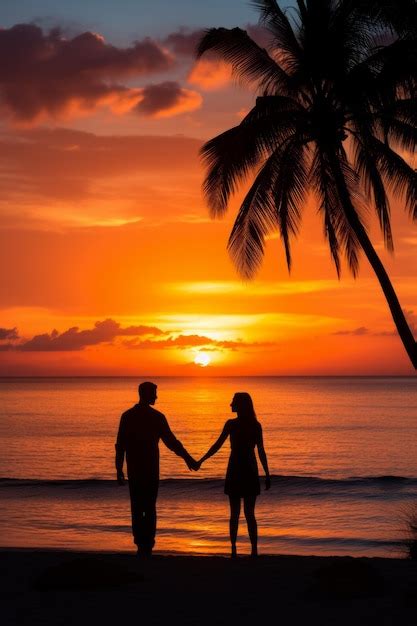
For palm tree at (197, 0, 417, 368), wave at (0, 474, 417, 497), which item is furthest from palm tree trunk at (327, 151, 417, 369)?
wave at (0, 474, 417, 497)

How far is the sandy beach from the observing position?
7469 millimetres

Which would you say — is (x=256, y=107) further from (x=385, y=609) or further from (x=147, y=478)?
(x=385, y=609)

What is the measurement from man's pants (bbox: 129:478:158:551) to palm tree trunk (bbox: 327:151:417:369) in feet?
20.4

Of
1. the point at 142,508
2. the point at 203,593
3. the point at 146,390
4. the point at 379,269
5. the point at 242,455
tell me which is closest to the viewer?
the point at 203,593

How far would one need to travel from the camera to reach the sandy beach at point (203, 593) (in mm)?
7469

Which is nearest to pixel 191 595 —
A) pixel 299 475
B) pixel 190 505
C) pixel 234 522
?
pixel 234 522

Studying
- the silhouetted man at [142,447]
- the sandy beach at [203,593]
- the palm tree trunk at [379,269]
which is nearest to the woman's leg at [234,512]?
the sandy beach at [203,593]

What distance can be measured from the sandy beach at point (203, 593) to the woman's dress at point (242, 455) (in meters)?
1.06

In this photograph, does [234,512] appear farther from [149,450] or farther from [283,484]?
[283,484]

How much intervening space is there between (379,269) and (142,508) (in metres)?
7.07

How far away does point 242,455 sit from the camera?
10.7 meters

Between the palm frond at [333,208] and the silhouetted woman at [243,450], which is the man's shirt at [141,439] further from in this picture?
the palm frond at [333,208]

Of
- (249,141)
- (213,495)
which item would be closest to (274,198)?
(249,141)

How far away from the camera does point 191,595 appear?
829 cm
